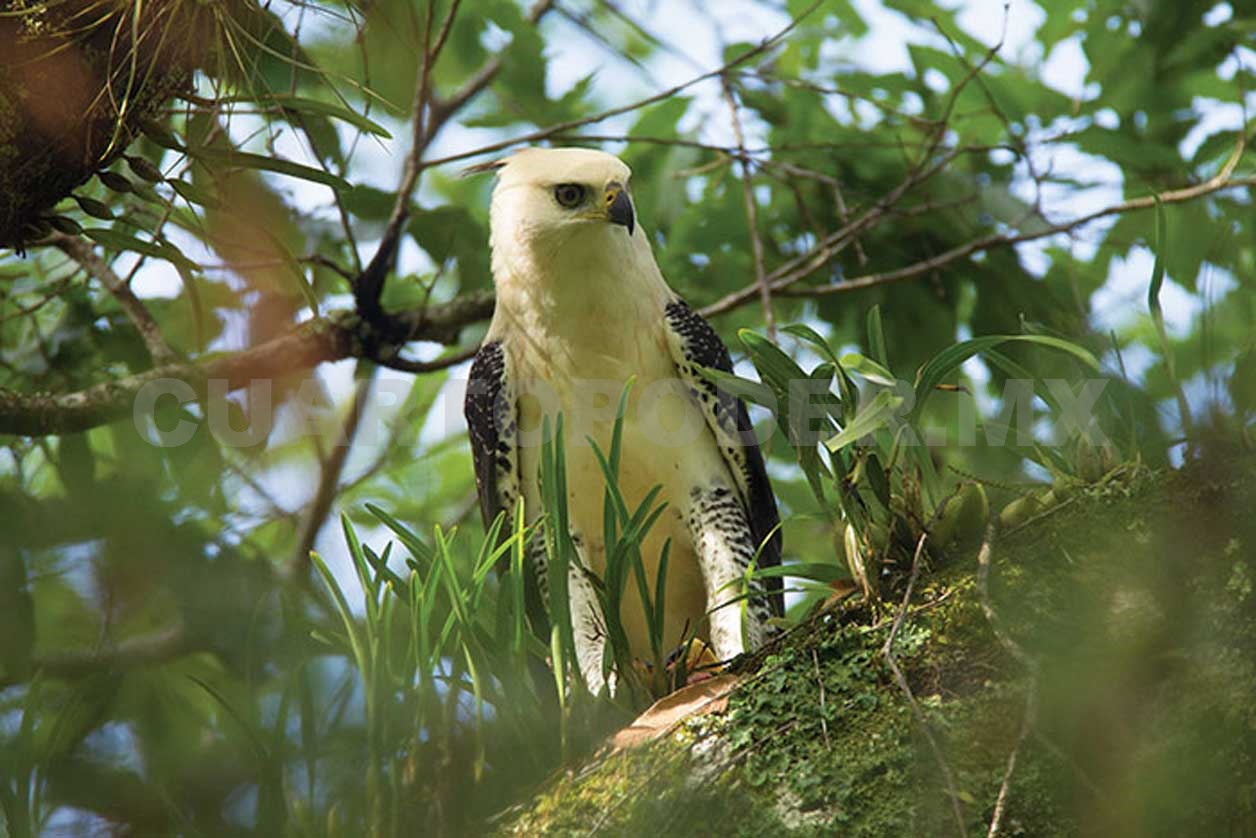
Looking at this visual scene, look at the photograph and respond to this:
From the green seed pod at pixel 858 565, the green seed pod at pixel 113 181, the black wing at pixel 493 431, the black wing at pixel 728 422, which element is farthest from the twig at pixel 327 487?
the green seed pod at pixel 858 565

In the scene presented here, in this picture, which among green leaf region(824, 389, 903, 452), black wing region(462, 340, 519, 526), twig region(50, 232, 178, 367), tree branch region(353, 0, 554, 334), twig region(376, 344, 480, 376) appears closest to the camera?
green leaf region(824, 389, 903, 452)

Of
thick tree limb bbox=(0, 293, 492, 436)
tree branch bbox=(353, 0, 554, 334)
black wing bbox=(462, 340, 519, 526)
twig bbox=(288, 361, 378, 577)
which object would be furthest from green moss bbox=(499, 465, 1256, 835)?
twig bbox=(288, 361, 378, 577)

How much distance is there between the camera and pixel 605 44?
231 inches

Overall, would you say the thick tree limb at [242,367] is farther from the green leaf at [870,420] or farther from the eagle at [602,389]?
the green leaf at [870,420]

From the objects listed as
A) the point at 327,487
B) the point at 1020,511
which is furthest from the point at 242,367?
the point at 1020,511

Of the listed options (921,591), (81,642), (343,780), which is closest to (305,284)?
(81,642)

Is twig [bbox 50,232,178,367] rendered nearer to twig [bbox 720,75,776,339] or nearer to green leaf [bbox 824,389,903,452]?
twig [bbox 720,75,776,339]

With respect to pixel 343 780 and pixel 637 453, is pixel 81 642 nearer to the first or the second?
pixel 343 780

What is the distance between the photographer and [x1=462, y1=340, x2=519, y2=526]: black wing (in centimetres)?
419

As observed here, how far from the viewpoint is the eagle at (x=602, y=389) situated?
4.08 m

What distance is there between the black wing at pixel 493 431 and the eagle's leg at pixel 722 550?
2.02ft

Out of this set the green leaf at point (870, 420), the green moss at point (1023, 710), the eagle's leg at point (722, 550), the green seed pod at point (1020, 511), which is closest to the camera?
the green moss at point (1023, 710)

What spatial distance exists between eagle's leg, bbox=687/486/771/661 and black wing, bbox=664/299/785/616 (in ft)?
0.30

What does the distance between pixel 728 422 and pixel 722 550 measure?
1.44ft
